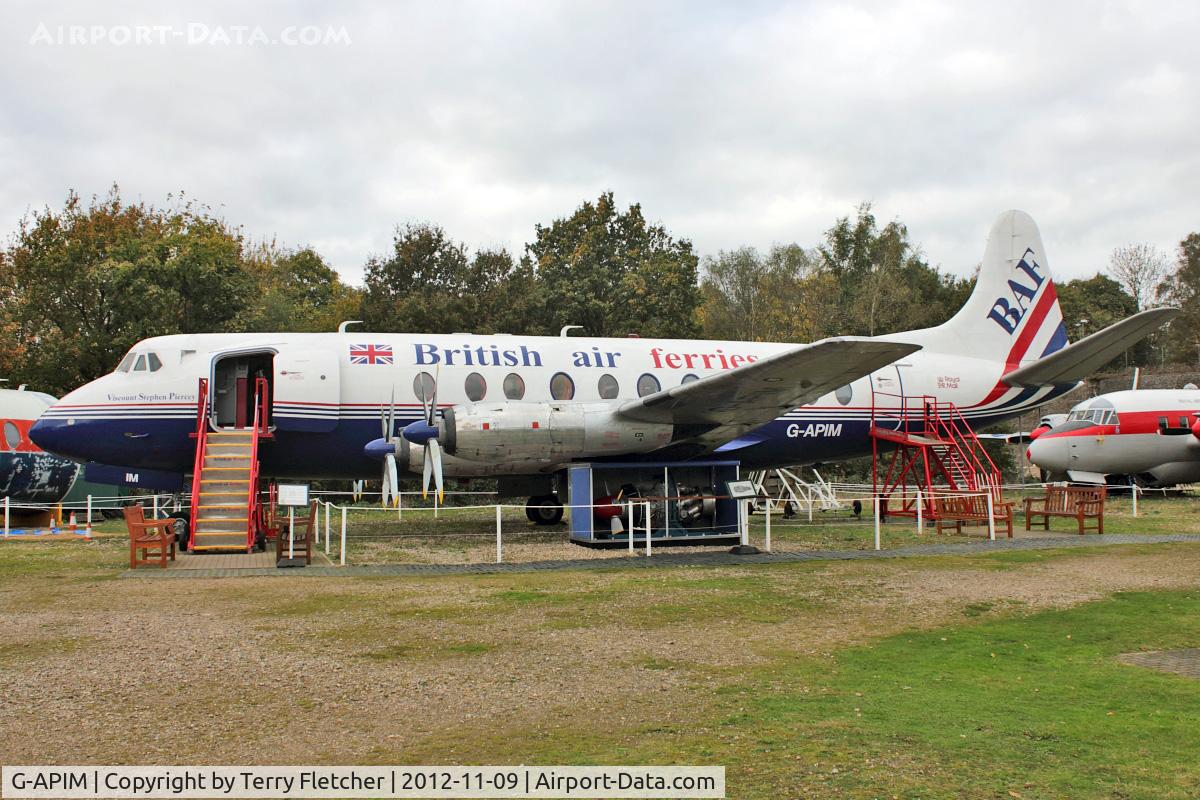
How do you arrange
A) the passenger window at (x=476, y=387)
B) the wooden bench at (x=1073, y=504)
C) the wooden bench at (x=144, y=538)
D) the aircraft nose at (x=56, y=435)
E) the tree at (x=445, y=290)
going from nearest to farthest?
the wooden bench at (x=144, y=538) < the aircraft nose at (x=56, y=435) < the passenger window at (x=476, y=387) < the wooden bench at (x=1073, y=504) < the tree at (x=445, y=290)

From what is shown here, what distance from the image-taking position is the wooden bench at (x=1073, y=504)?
19.1m

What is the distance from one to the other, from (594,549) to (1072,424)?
19445 millimetres

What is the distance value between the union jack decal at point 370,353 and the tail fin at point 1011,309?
1252cm

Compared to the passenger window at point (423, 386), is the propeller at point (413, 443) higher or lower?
lower

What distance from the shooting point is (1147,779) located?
5109mm

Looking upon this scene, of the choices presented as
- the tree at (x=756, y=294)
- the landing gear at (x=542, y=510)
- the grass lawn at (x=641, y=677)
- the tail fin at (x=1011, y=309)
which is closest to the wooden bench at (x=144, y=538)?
the grass lawn at (x=641, y=677)

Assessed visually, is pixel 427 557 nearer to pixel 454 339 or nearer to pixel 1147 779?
pixel 454 339

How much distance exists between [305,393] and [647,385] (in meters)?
6.65

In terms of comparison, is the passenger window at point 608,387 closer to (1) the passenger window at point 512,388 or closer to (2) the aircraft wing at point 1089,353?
(1) the passenger window at point 512,388

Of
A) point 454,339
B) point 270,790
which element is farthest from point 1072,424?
point 270,790

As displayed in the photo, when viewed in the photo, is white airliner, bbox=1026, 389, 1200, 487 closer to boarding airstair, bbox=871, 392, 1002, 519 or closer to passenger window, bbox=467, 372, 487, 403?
boarding airstair, bbox=871, 392, 1002, 519

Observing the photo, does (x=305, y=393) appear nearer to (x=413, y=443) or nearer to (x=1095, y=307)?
(x=413, y=443)

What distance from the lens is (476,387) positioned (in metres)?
18.2

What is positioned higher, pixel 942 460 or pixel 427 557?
pixel 942 460
